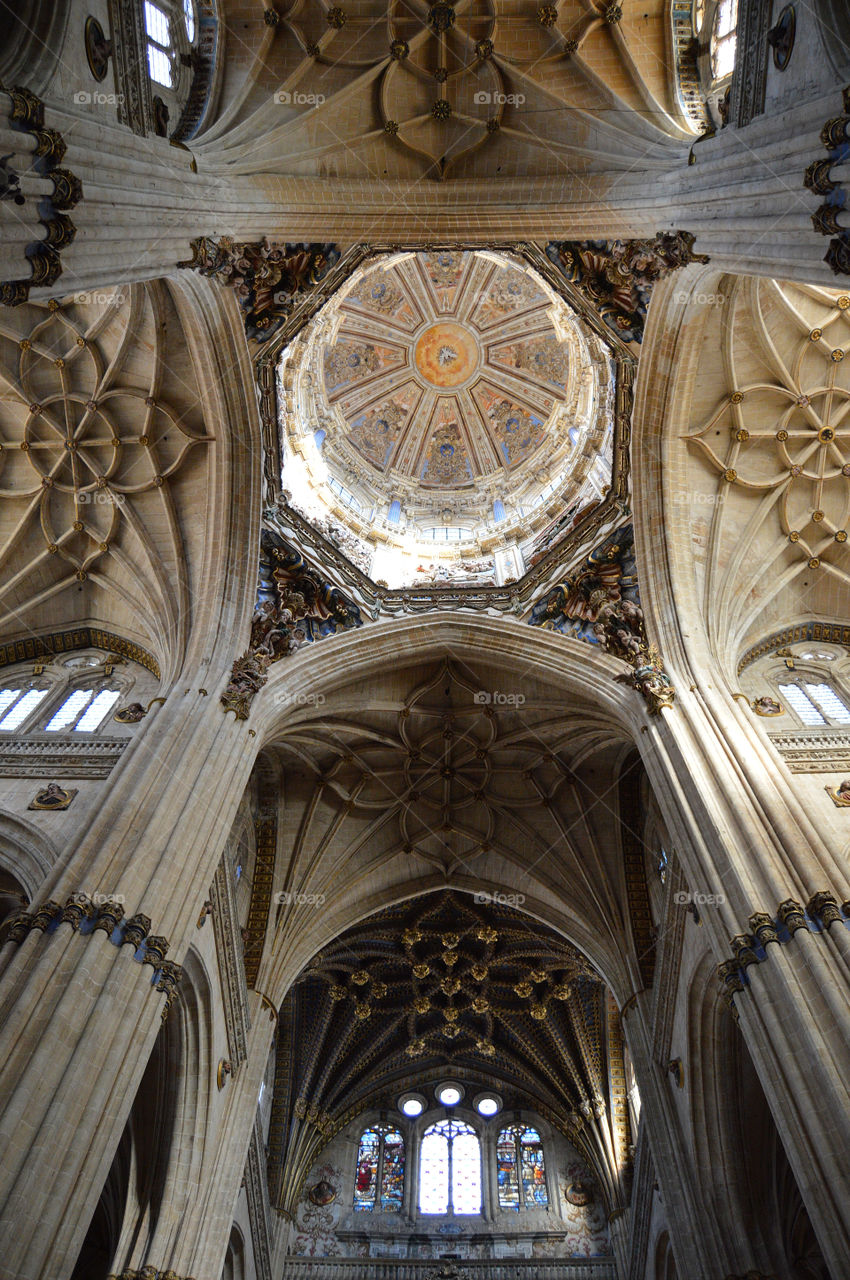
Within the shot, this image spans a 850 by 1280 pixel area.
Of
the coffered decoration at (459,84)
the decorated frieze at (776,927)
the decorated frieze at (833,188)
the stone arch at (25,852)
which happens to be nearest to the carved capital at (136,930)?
the stone arch at (25,852)

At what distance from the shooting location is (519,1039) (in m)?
22.1

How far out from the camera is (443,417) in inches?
1129

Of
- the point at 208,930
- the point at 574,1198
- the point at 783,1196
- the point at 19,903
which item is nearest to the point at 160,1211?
the point at 208,930

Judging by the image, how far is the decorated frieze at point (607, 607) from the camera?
597 inches

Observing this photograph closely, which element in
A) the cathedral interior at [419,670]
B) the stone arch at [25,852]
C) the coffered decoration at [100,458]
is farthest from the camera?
the coffered decoration at [100,458]

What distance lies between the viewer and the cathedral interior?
8.71 metres

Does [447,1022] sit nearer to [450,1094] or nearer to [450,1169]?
[450,1094]

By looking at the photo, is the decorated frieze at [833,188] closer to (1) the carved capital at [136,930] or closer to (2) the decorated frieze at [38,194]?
(2) the decorated frieze at [38,194]

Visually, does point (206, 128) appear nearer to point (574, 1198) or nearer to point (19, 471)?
point (19, 471)

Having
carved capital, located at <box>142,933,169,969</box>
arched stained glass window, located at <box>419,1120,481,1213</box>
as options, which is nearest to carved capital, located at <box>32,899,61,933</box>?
carved capital, located at <box>142,933,169,969</box>

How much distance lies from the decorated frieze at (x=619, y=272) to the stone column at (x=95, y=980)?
986 cm

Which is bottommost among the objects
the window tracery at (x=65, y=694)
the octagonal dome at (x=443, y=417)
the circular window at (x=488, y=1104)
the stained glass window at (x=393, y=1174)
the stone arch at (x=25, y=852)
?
the stone arch at (x=25, y=852)

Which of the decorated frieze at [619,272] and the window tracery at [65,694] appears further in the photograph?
the window tracery at [65,694]

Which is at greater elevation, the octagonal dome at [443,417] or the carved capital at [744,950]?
the octagonal dome at [443,417]
